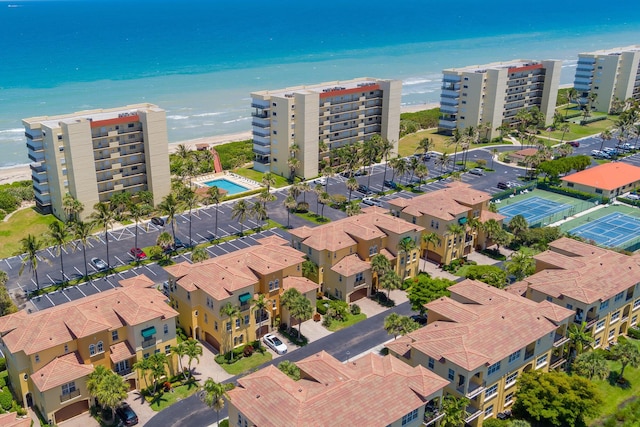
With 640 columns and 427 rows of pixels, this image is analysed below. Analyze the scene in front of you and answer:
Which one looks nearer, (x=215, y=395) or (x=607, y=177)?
(x=215, y=395)

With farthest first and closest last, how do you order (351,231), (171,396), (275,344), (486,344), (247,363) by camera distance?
(351,231), (275,344), (247,363), (171,396), (486,344)

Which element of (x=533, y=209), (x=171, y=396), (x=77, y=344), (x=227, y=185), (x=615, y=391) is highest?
(x=77, y=344)

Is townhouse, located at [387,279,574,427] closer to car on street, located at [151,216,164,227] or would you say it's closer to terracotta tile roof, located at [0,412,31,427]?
terracotta tile roof, located at [0,412,31,427]

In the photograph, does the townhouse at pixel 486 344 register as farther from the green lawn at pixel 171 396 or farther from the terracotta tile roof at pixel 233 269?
the green lawn at pixel 171 396

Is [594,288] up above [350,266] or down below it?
above

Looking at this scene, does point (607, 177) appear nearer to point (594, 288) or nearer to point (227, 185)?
point (594, 288)

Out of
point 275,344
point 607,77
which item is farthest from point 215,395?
point 607,77

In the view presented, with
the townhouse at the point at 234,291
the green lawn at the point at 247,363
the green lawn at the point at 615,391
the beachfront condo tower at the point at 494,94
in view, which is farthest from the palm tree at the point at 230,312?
the beachfront condo tower at the point at 494,94
